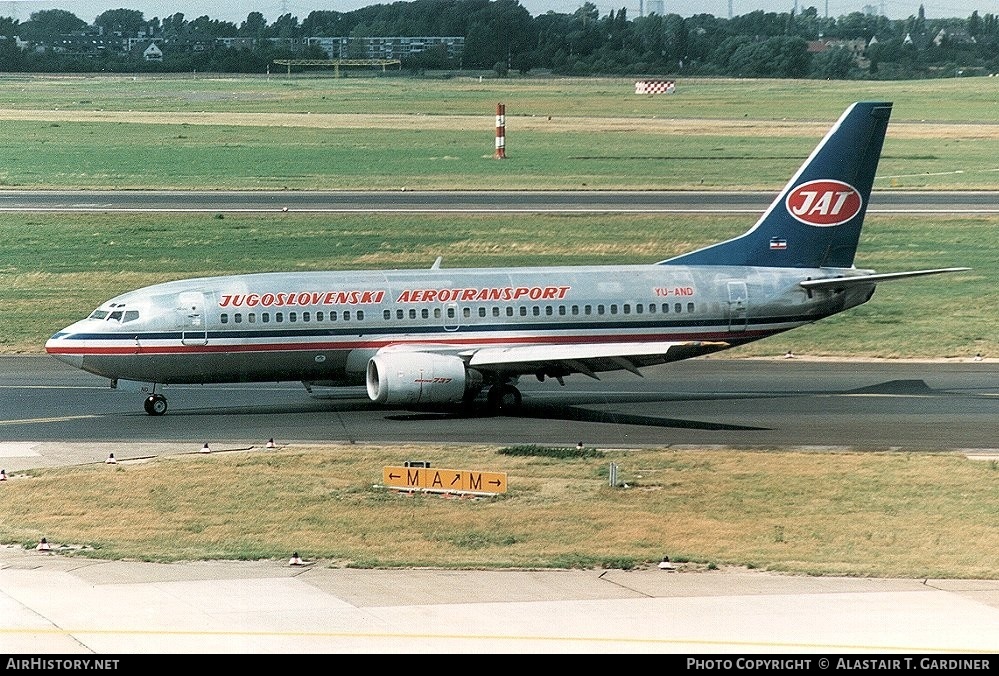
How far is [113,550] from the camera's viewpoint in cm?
2688

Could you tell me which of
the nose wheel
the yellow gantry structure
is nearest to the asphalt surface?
the nose wheel

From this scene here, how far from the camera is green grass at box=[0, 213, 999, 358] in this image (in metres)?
55.9

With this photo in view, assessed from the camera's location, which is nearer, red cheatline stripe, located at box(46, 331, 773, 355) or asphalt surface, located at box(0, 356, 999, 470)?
asphalt surface, located at box(0, 356, 999, 470)

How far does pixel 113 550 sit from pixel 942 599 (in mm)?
14630

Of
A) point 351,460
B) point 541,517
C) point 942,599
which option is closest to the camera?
point 942,599

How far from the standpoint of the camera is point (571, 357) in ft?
135

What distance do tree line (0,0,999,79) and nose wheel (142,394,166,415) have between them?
118 feet

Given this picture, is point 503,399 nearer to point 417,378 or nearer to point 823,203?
point 417,378

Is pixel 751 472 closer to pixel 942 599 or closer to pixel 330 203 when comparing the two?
pixel 942 599

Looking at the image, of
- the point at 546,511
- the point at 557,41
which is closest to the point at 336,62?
the point at 557,41

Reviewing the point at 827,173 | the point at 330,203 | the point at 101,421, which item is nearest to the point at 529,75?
the point at 330,203

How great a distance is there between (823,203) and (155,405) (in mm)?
21741

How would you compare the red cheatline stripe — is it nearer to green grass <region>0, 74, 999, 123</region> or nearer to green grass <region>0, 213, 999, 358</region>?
green grass <region>0, 213, 999, 358</region>

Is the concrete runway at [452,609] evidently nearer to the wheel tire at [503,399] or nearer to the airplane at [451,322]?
the airplane at [451,322]
